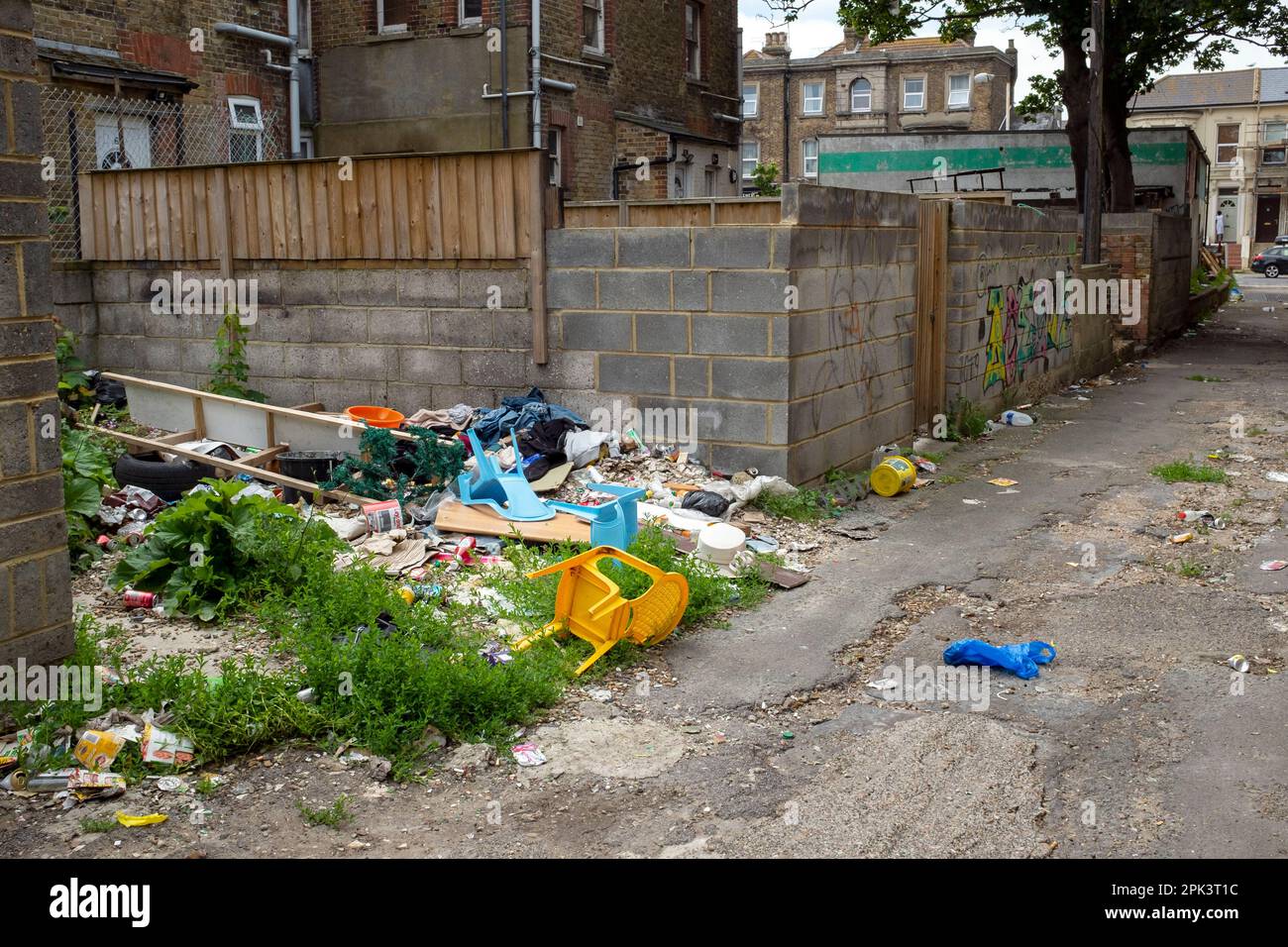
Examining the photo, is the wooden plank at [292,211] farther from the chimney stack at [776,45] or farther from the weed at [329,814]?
the chimney stack at [776,45]

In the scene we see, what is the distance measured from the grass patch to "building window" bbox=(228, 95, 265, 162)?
14.4 meters

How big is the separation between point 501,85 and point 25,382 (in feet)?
55.1

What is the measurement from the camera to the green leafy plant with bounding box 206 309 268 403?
38.0 feet

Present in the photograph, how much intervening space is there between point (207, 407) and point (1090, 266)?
1447 cm

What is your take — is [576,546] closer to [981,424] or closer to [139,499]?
[139,499]

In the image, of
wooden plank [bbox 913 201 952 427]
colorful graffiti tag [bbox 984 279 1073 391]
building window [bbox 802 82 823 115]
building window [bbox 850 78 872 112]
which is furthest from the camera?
building window [bbox 802 82 823 115]

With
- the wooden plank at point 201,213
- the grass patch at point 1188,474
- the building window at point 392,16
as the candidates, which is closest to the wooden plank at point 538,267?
the wooden plank at point 201,213

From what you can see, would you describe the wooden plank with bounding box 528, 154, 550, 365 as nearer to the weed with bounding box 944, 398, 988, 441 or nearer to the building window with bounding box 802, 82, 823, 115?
the weed with bounding box 944, 398, 988, 441

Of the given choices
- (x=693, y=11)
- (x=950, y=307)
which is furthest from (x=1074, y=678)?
(x=693, y=11)

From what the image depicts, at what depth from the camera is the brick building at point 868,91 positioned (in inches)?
1996

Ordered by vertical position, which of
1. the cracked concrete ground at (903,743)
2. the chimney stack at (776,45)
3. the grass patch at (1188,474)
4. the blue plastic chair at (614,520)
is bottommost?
the cracked concrete ground at (903,743)

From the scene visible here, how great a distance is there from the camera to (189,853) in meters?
4.41

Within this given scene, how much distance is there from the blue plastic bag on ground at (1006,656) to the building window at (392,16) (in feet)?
60.8

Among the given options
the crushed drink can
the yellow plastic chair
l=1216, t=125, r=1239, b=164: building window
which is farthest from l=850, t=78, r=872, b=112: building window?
the crushed drink can
